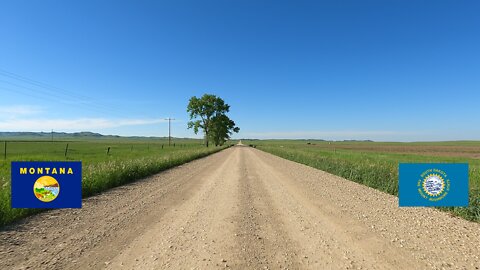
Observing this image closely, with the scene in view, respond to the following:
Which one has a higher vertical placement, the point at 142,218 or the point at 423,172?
the point at 423,172

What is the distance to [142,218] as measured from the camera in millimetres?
6867

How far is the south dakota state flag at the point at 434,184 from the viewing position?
25.2 ft

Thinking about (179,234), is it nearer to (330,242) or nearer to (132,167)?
(330,242)

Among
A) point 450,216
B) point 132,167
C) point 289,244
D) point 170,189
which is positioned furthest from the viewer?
point 132,167

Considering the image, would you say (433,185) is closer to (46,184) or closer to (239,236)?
(239,236)

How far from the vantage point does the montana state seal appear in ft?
25.2

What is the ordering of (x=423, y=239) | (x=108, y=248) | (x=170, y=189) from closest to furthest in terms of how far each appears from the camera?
(x=108, y=248) < (x=423, y=239) < (x=170, y=189)

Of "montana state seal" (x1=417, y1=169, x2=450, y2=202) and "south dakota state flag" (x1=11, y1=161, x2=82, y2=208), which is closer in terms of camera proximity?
"south dakota state flag" (x1=11, y1=161, x2=82, y2=208)

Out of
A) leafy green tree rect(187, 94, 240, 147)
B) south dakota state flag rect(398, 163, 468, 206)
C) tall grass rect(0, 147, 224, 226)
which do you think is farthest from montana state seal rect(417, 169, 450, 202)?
leafy green tree rect(187, 94, 240, 147)

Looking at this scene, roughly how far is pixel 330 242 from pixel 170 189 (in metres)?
7.88

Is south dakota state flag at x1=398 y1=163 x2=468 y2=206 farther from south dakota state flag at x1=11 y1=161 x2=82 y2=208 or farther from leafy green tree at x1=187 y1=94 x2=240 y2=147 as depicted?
leafy green tree at x1=187 y1=94 x2=240 y2=147

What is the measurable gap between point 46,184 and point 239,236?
238 inches

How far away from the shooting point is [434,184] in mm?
7977

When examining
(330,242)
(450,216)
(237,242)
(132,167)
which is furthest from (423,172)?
(132,167)
